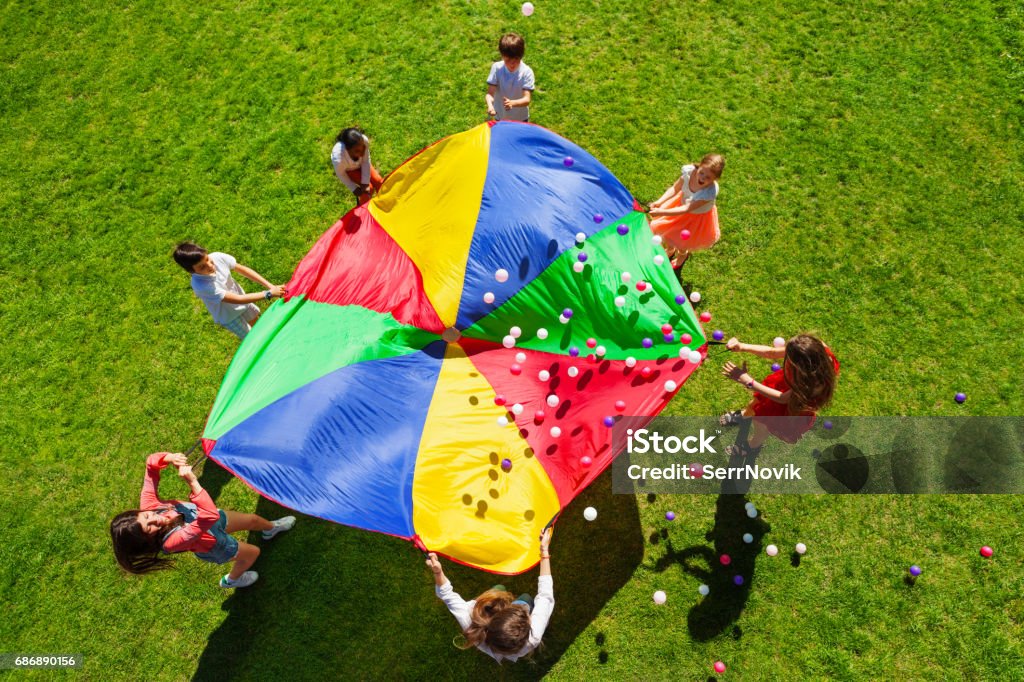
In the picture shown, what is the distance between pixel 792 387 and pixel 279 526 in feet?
13.2

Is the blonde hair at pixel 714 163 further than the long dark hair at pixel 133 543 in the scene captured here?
Yes

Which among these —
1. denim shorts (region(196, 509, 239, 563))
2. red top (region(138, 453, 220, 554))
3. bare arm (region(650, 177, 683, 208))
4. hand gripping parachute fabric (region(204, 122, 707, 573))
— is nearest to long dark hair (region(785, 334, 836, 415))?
hand gripping parachute fabric (region(204, 122, 707, 573))

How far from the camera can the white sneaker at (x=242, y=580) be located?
5000 mm

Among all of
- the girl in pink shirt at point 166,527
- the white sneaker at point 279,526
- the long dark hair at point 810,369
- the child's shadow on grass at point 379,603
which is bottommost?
the child's shadow on grass at point 379,603

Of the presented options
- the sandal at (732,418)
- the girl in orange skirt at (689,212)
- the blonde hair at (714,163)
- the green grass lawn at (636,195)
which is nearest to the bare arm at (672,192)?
the girl in orange skirt at (689,212)

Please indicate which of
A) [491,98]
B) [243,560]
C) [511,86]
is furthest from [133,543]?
[511,86]

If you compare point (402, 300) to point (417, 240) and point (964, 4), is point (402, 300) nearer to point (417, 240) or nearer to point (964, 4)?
point (417, 240)

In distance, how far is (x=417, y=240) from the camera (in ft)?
15.7

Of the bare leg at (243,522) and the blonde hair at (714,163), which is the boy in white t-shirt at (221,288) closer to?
the bare leg at (243,522)

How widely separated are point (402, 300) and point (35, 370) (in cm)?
387

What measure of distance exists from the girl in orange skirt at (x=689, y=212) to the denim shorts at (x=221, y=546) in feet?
13.0

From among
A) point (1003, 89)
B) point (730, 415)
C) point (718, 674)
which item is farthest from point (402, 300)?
point (1003, 89)

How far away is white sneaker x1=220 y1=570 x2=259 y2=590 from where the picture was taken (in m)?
5.00

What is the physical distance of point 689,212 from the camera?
500cm
